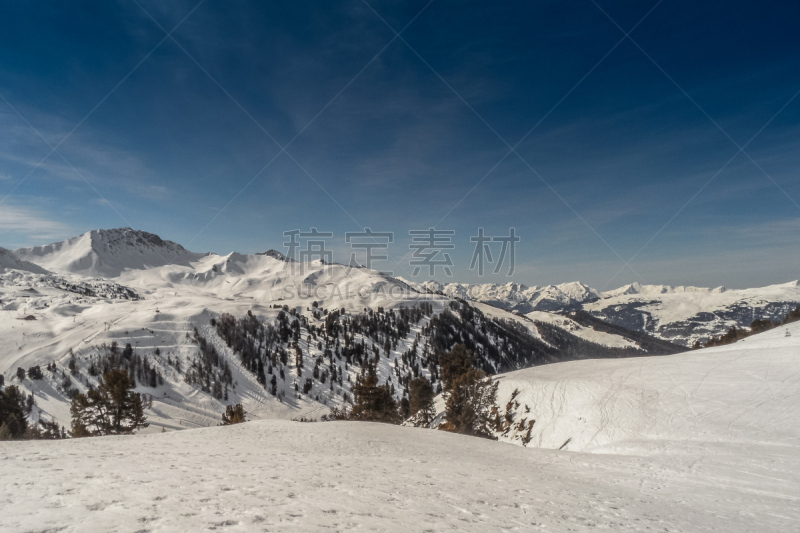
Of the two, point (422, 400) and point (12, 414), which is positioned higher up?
point (12, 414)

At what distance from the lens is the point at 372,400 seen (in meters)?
45.0

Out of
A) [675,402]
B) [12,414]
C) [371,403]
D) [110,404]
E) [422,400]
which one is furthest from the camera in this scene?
[422,400]

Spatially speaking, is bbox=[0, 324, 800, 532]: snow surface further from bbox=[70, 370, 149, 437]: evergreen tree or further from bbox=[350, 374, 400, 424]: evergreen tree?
bbox=[70, 370, 149, 437]: evergreen tree

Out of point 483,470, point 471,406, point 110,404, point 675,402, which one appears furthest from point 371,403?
point 675,402

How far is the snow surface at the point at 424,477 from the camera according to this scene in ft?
24.2

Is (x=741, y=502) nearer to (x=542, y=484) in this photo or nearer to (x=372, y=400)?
(x=542, y=484)

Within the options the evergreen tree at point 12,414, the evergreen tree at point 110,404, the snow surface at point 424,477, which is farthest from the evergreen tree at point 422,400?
the evergreen tree at point 12,414

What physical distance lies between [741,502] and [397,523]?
12.8 meters

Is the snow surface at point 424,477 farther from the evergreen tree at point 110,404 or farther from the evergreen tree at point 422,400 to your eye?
the evergreen tree at point 110,404

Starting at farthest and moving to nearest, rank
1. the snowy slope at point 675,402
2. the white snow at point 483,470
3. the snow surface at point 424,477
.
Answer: the snowy slope at point 675,402 → the white snow at point 483,470 → the snow surface at point 424,477

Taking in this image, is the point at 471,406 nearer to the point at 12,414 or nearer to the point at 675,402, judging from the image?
the point at 675,402

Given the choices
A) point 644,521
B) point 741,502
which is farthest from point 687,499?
point 644,521

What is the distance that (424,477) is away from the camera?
494 inches

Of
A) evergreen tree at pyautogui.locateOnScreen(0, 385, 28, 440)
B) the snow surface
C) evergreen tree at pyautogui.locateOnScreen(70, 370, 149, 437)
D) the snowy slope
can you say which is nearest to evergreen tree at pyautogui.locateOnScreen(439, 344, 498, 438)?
the snowy slope
